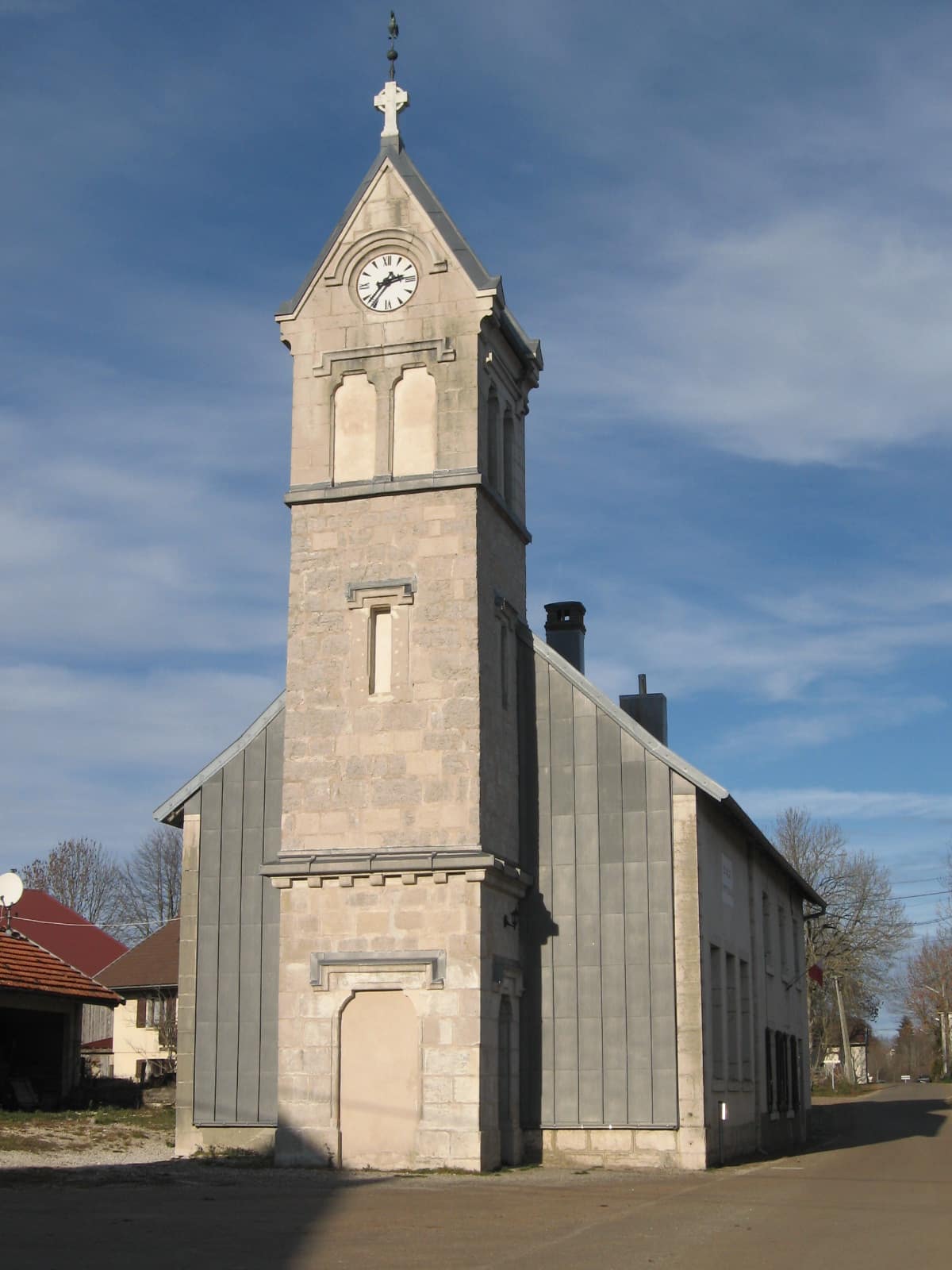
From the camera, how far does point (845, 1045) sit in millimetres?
80688

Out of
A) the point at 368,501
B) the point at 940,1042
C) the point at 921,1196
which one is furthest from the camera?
the point at 940,1042

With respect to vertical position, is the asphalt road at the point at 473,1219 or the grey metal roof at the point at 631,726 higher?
the grey metal roof at the point at 631,726

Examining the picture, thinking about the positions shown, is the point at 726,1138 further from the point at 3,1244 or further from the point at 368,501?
the point at 3,1244

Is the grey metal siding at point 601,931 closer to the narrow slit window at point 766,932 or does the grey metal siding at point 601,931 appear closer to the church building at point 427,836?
the church building at point 427,836

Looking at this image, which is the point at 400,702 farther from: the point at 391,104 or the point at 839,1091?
the point at 839,1091

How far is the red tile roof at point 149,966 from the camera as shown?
50.0m

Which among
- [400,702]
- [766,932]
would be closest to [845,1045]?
[766,932]

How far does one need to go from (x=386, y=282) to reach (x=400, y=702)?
6930 millimetres

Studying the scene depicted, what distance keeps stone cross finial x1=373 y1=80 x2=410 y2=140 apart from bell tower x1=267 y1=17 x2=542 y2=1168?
0.14 ft

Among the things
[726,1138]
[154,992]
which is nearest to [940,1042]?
[154,992]

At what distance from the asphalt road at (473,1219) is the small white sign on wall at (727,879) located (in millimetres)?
5178

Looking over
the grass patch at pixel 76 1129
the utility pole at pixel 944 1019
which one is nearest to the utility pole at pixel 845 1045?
the utility pole at pixel 944 1019

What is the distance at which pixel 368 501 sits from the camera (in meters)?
23.7

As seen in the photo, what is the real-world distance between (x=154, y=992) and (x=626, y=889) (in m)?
31.4
